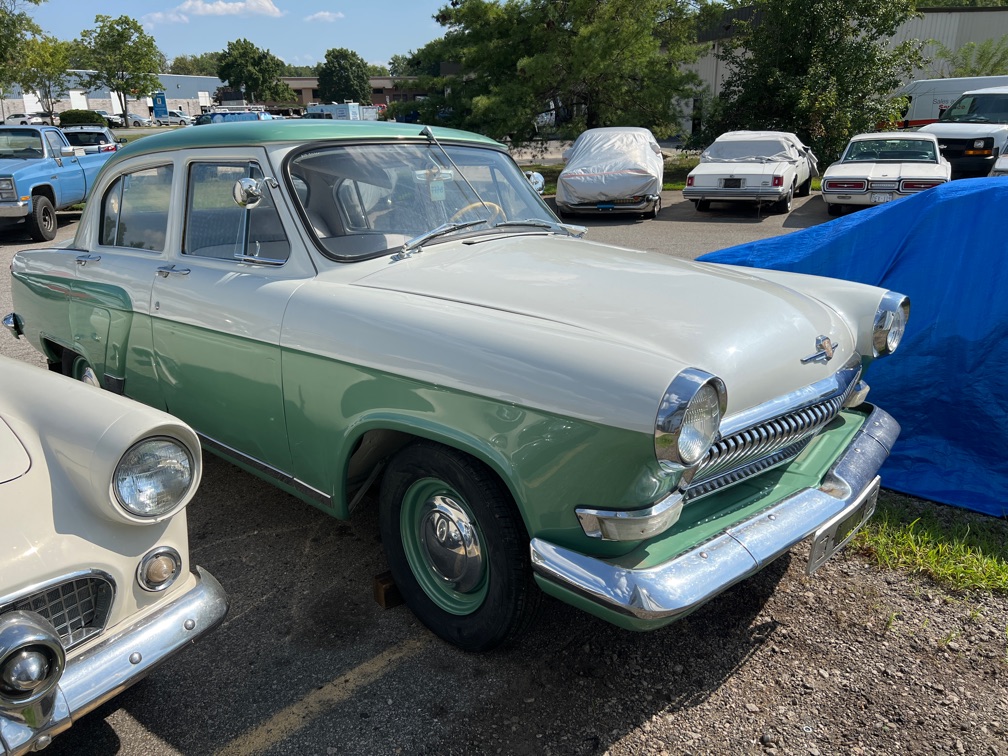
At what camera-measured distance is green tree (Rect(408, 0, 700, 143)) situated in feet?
60.2

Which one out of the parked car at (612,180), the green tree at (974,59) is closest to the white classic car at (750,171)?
the parked car at (612,180)

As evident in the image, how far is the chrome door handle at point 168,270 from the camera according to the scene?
3328mm

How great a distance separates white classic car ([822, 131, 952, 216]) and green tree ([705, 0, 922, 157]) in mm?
4915

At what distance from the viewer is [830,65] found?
1780cm

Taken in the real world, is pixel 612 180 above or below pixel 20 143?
below

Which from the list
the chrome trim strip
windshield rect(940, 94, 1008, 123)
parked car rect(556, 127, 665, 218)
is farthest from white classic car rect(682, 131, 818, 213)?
the chrome trim strip

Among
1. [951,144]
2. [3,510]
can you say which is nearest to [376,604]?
[3,510]

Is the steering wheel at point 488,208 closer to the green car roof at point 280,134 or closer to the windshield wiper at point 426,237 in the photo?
the windshield wiper at point 426,237

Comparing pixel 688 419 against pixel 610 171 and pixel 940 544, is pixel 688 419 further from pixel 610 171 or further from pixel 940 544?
pixel 610 171

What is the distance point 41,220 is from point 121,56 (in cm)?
3524

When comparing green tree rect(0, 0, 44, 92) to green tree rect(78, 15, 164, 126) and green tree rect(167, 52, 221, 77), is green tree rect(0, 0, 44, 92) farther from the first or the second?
green tree rect(167, 52, 221, 77)

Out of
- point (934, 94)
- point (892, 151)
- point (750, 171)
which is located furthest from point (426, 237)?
point (934, 94)

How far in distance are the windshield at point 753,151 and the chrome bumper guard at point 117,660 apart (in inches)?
529

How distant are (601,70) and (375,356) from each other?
57.2 feet
